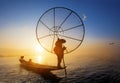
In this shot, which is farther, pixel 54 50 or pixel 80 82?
pixel 54 50

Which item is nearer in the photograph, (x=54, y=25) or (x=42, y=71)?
(x=54, y=25)

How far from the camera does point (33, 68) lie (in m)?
29.8

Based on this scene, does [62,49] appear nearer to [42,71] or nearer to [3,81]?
[42,71]

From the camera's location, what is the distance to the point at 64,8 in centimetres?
2086

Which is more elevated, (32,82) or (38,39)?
(38,39)

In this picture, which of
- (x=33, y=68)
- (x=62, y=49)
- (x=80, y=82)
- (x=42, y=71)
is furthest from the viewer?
(x=33, y=68)

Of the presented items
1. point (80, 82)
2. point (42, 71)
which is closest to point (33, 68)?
point (42, 71)

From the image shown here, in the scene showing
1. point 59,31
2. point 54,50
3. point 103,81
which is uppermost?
point 59,31

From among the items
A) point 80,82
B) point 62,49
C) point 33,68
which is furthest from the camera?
point 33,68

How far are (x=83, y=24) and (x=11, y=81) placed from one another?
9.56m

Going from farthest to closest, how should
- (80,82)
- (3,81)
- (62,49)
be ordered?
(62,49)
(3,81)
(80,82)

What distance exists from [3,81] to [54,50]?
22.7ft

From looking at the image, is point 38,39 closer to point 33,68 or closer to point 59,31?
point 59,31

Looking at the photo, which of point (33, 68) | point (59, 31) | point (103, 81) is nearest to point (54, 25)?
point (59, 31)
